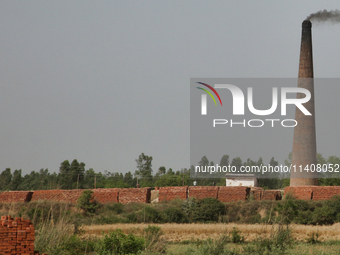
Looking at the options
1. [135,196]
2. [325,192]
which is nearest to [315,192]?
[325,192]

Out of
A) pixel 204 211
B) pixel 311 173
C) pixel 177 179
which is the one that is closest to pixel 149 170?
pixel 177 179

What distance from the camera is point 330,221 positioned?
22984 millimetres

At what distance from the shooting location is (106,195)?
88.6 feet

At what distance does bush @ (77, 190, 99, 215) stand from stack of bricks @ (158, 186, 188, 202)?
12.5 feet

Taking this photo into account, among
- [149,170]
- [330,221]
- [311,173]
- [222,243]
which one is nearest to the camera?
[222,243]

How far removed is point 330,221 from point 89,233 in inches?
481

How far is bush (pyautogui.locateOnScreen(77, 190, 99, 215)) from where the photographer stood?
25.7 meters

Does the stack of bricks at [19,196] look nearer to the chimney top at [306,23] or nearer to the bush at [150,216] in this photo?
the bush at [150,216]

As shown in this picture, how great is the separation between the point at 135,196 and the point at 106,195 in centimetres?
170

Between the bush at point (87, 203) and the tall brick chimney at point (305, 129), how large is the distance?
12774 millimetres

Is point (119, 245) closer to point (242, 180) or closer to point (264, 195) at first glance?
point (264, 195)

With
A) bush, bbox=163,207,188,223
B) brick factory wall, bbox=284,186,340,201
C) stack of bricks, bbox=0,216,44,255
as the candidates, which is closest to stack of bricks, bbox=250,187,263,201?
brick factory wall, bbox=284,186,340,201

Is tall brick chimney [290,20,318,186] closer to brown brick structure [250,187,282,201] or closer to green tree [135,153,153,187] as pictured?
brown brick structure [250,187,282,201]

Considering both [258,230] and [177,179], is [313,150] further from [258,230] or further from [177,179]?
[177,179]
